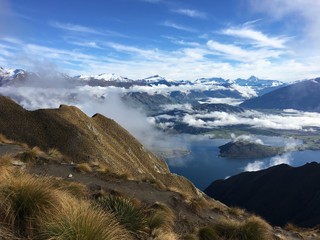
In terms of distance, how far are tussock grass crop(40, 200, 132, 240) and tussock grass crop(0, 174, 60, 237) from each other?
74 cm

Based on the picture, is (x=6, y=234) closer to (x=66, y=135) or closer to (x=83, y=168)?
(x=83, y=168)

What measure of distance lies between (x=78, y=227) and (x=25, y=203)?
2635 millimetres

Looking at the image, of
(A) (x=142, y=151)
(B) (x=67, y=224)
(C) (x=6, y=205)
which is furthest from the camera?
(A) (x=142, y=151)

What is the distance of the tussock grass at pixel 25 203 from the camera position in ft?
33.6

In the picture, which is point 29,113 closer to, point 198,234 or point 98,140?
point 98,140

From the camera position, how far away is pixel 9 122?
74.0m

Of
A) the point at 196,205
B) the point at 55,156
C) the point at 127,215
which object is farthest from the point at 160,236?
the point at 55,156

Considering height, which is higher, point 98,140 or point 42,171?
point 42,171

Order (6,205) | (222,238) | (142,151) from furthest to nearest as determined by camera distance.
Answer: (142,151)
(222,238)
(6,205)

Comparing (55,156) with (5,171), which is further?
(55,156)

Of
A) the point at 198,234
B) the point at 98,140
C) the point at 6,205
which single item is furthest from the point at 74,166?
the point at 98,140

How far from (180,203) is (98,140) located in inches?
2228

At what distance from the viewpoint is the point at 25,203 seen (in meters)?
10.8

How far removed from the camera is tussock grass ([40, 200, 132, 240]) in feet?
29.3
